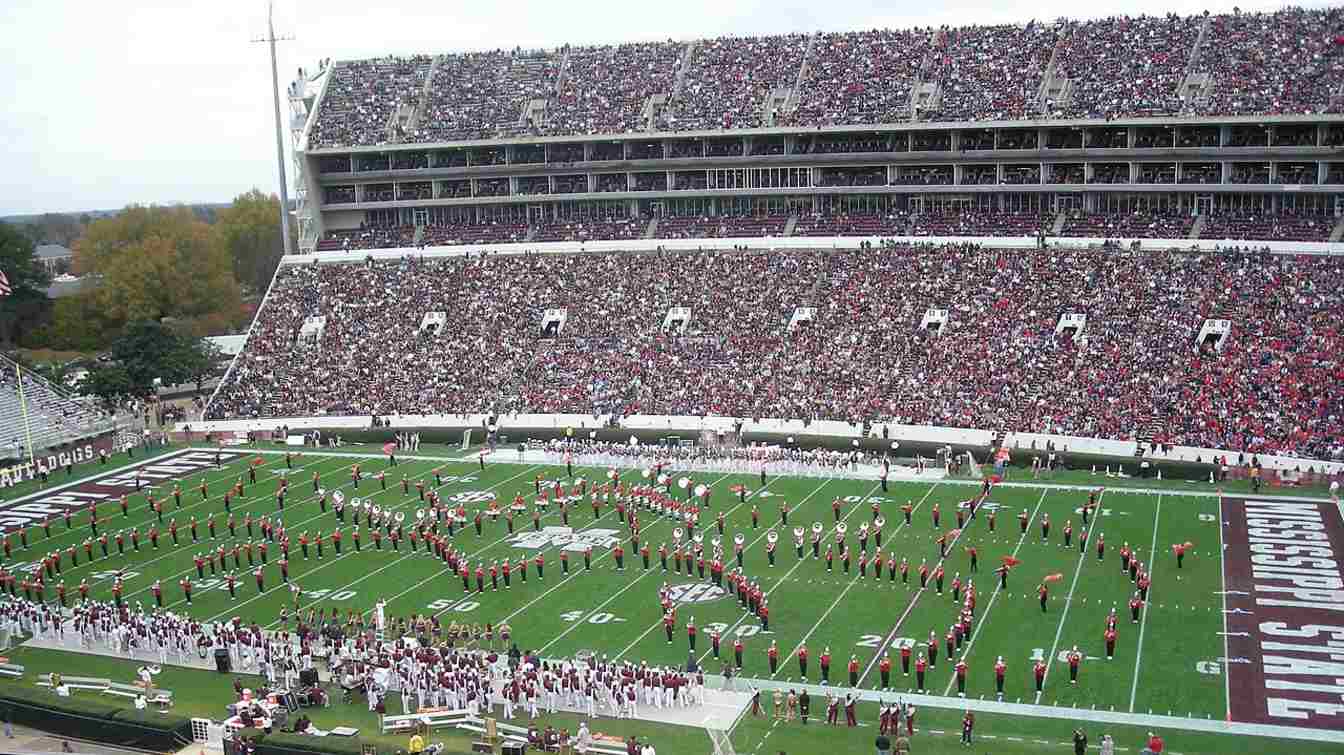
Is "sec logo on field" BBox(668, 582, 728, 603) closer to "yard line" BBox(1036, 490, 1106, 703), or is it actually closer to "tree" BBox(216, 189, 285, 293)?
"yard line" BBox(1036, 490, 1106, 703)

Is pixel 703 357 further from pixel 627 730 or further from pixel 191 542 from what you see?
pixel 627 730

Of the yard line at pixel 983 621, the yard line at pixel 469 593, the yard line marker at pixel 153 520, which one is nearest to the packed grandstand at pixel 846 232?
the yard line marker at pixel 153 520

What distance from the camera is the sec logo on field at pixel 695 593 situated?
2370cm

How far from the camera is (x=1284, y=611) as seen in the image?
21.9 m

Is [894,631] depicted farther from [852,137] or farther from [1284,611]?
[852,137]

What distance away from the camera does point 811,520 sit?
28641 millimetres

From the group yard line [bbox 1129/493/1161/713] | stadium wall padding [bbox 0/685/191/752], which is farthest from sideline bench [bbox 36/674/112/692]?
yard line [bbox 1129/493/1161/713]

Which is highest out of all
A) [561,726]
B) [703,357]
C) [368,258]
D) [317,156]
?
[317,156]

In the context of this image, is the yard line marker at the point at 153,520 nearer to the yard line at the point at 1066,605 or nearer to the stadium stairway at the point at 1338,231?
the yard line at the point at 1066,605

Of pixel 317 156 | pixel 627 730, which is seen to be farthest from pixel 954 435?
pixel 317 156

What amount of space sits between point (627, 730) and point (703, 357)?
2410 centimetres

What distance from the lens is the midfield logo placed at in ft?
89.8

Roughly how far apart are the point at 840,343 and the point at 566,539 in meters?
15.5

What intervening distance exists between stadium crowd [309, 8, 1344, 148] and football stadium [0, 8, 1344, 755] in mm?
194
